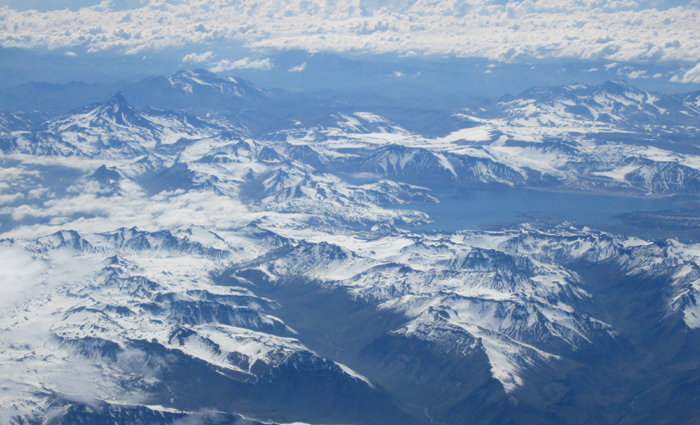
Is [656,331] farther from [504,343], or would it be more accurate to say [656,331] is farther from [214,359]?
[214,359]

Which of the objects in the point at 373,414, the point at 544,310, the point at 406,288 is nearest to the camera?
the point at 373,414

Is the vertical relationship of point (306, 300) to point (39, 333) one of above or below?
below

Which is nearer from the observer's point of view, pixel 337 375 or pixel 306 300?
pixel 337 375

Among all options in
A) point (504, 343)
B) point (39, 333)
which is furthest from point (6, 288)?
point (504, 343)

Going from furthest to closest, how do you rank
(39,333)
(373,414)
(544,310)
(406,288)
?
(406,288)
(544,310)
(39,333)
(373,414)

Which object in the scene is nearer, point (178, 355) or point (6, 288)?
point (178, 355)

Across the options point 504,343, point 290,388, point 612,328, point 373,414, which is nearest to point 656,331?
point 612,328

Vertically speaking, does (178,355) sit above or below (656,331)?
above

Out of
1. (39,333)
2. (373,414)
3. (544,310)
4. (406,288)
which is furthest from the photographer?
(406,288)

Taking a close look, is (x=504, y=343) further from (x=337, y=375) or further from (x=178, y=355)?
(x=178, y=355)

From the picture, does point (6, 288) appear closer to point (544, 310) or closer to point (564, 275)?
point (544, 310)
